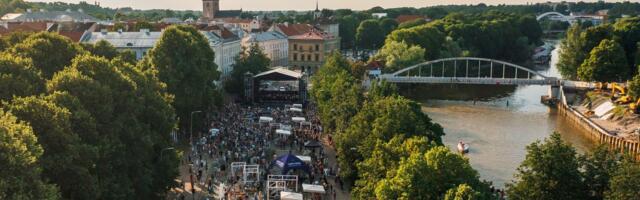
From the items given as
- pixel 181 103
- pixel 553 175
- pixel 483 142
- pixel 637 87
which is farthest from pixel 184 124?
pixel 637 87

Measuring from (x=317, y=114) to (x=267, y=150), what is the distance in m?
18.0

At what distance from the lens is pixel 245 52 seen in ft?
301

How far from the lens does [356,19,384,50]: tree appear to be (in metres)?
146

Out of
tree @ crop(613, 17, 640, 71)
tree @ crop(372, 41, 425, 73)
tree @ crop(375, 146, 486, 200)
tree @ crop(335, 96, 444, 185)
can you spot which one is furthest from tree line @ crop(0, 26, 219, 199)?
tree @ crop(613, 17, 640, 71)

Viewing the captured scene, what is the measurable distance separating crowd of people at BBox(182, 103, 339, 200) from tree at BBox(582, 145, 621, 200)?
14071 millimetres

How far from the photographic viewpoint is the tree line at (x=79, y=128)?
21828 mm

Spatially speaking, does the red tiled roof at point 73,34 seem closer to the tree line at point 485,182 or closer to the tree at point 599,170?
the tree line at point 485,182

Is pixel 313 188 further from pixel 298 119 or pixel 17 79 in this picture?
pixel 298 119

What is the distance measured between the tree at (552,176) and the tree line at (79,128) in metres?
15.1

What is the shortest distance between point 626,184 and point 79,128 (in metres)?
19.6

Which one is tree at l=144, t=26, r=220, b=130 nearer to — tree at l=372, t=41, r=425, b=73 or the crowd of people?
the crowd of people

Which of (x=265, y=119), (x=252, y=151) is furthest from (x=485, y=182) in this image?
(x=265, y=119)

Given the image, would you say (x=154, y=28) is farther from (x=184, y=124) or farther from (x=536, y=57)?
(x=536, y=57)

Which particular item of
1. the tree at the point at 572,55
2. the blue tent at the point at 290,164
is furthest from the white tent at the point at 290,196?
the tree at the point at 572,55
